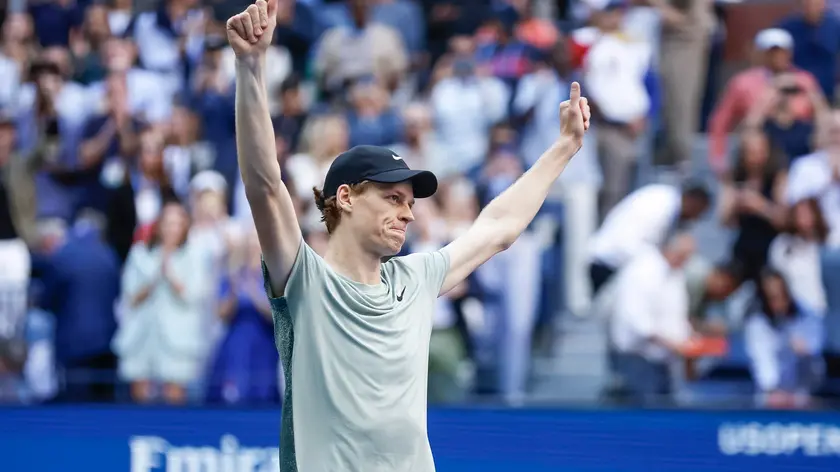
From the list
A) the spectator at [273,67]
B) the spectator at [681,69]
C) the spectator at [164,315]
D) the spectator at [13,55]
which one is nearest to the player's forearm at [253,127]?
the spectator at [164,315]

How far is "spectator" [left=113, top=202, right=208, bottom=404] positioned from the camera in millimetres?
9023

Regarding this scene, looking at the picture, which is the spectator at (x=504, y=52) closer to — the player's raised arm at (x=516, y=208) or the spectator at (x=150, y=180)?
the spectator at (x=150, y=180)

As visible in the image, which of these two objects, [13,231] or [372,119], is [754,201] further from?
[13,231]

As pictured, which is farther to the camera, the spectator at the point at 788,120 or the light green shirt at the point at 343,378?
the spectator at the point at 788,120

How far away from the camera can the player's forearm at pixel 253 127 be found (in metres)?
3.44

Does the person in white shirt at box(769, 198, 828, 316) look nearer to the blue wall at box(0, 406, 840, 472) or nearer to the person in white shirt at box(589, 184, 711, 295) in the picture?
the person in white shirt at box(589, 184, 711, 295)

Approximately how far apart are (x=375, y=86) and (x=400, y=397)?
24.0 feet

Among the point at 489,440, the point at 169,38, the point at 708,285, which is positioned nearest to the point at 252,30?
the point at 489,440

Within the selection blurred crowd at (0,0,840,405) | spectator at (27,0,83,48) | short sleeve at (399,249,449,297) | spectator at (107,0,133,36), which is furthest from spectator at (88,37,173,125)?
short sleeve at (399,249,449,297)

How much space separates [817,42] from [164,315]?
5.07m

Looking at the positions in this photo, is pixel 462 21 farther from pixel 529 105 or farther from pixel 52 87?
pixel 52 87

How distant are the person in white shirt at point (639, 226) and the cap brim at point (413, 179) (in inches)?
207

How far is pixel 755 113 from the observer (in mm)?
9773

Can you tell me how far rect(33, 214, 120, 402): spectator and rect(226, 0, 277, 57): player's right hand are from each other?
244 inches
